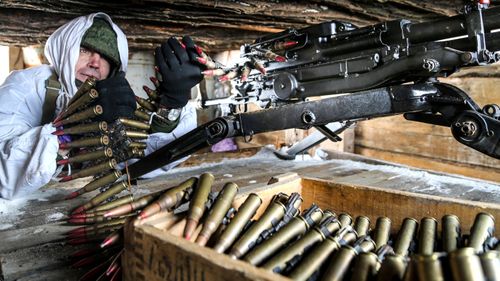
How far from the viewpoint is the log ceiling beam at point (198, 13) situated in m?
3.16

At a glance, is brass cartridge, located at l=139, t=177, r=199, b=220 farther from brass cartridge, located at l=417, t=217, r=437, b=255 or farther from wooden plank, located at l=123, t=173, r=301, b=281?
brass cartridge, located at l=417, t=217, r=437, b=255

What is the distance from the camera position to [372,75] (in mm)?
2031

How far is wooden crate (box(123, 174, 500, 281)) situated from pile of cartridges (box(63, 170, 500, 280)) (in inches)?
3.5

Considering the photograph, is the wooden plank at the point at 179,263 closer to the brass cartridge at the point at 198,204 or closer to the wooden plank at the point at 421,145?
the brass cartridge at the point at 198,204

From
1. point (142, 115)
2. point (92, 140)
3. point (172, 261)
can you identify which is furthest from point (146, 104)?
point (172, 261)

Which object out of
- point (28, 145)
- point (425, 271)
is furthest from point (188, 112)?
point (425, 271)

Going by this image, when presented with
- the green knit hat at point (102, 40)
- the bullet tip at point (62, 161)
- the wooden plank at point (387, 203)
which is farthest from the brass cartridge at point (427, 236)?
the green knit hat at point (102, 40)

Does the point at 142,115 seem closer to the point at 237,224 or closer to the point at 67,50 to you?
the point at 67,50

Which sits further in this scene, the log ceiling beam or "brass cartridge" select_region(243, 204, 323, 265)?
the log ceiling beam

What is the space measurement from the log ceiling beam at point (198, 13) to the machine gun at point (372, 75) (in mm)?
1063

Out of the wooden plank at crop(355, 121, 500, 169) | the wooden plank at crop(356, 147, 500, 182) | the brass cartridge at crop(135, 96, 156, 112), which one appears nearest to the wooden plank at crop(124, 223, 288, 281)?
the brass cartridge at crop(135, 96, 156, 112)

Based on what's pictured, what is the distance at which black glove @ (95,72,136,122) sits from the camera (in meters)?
2.26

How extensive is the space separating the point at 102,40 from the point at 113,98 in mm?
933

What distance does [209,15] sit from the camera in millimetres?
3707
